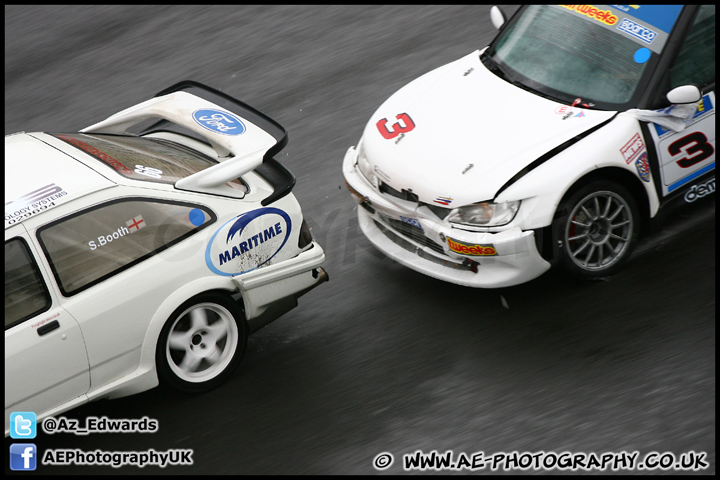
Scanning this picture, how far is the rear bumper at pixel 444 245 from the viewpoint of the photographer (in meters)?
5.23

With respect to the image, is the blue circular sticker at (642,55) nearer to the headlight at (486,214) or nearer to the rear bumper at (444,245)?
the headlight at (486,214)

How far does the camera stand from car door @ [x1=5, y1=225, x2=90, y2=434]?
4586 mm

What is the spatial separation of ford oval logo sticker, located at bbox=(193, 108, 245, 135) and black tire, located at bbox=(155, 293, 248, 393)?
117 centimetres

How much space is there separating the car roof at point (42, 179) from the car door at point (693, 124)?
145 inches

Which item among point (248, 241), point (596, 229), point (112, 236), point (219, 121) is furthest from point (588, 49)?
point (112, 236)

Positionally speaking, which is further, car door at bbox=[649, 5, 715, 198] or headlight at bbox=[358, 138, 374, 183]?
headlight at bbox=[358, 138, 374, 183]

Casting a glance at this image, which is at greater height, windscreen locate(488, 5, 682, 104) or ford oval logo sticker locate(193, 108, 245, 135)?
windscreen locate(488, 5, 682, 104)

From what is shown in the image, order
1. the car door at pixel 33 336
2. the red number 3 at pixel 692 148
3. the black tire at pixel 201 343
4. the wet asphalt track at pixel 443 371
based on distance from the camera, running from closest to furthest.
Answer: the car door at pixel 33 336 → the wet asphalt track at pixel 443 371 → the black tire at pixel 201 343 → the red number 3 at pixel 692 148

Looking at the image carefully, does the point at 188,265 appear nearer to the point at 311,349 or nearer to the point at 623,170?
the point at 311,349

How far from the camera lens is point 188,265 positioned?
5000 mm

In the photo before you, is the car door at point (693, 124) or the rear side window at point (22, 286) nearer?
the rear side window at point (22, 286)

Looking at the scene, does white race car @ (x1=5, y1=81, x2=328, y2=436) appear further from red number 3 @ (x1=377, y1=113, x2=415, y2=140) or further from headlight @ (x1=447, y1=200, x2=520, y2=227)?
headlight @ (x1=447, y1=200, x2=520, y2=227)

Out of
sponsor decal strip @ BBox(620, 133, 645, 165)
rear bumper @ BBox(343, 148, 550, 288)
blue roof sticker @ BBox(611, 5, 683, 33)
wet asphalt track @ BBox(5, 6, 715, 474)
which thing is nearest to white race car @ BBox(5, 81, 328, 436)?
wet asphalt track @ BBox(5, 6, 715, 474)

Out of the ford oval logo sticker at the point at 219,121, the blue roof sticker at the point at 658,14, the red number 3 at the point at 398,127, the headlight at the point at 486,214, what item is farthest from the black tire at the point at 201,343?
the blue roof sticker at the point at 658,14
